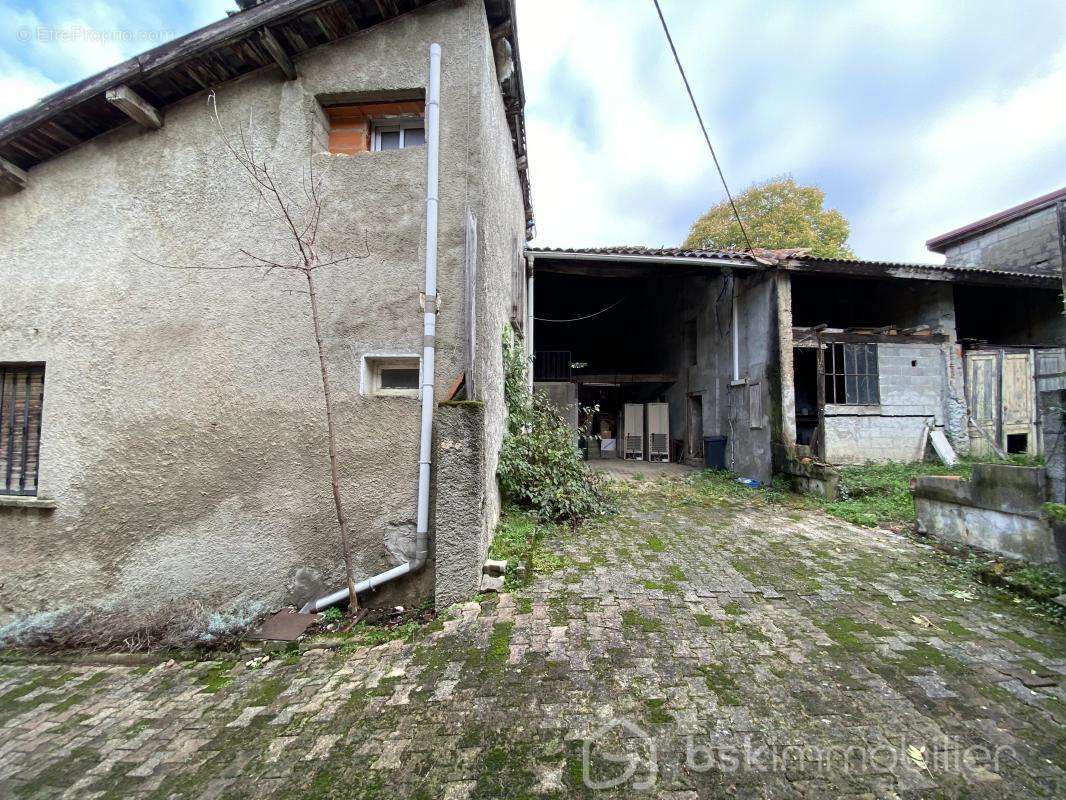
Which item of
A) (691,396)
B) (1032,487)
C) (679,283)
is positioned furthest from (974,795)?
(679,283)

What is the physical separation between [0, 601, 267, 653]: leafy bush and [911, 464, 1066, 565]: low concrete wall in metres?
6.85

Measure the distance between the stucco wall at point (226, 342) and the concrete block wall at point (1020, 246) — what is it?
42.8ft

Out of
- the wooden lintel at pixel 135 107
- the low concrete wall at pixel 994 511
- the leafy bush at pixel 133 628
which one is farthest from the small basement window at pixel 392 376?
the low concrete wall at pixel 994 511

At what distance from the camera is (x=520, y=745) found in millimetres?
2025

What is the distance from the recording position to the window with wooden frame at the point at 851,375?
8.05 metres

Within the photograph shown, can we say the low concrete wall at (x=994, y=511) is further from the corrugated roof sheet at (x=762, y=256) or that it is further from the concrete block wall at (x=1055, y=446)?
the corrugated roof sheet at (x=762, y=256)

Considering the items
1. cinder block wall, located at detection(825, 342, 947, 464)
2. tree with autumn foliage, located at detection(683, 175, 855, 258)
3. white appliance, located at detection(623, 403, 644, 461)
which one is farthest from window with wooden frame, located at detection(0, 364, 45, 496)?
tree with autumn foliage, located at detection(683, 175, 855, 258)

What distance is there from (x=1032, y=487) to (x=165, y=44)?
897 centimetres

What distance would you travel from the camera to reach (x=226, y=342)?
12.4ft

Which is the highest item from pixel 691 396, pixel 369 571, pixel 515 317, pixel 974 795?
pixel 515 317

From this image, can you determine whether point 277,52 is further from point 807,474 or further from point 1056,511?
point 807,474

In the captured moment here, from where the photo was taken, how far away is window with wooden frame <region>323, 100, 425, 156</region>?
160 inches

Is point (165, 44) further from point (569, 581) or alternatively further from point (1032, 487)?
point (1032, 487)

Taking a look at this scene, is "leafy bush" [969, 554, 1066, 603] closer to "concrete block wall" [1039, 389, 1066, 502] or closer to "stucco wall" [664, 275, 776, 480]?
"concrete block wall" [1039, 389, 1066, 502]
